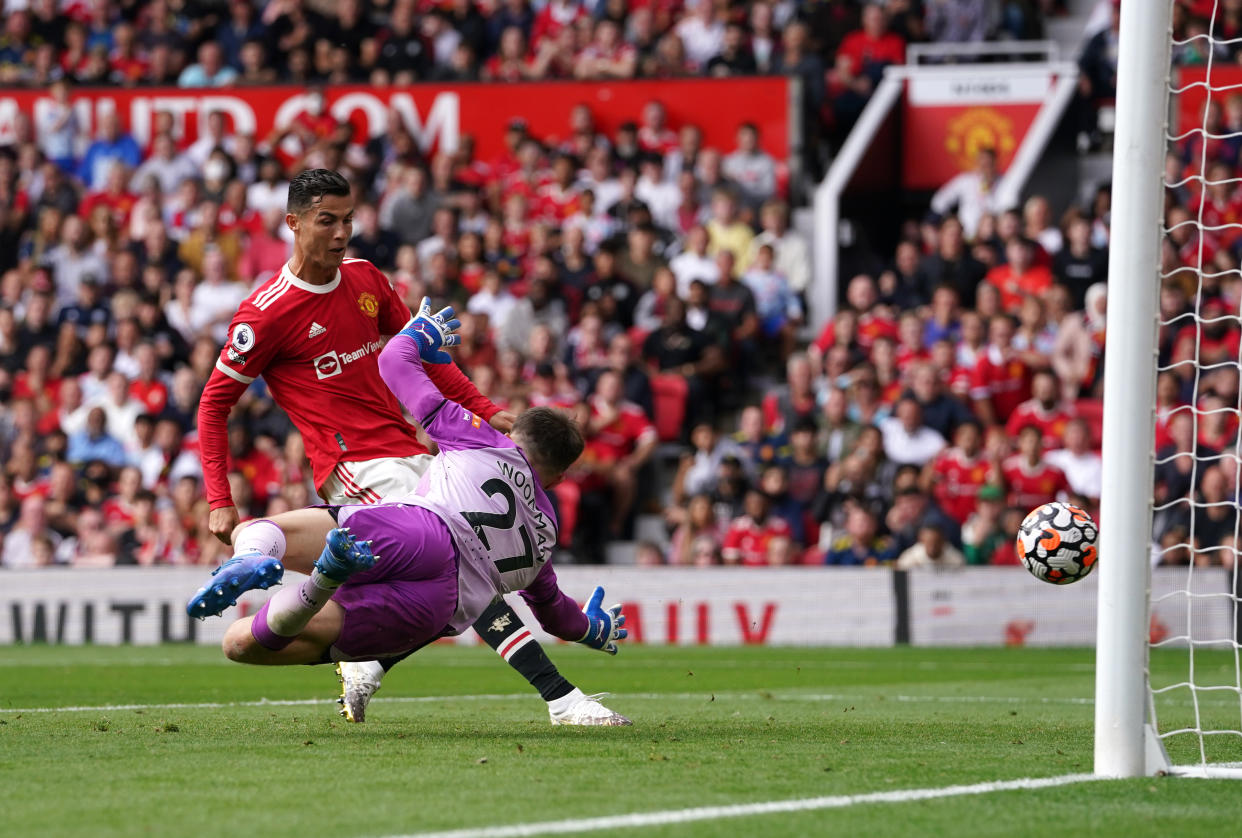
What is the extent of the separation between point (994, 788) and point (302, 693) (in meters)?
5.42

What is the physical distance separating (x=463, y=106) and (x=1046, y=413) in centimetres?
857

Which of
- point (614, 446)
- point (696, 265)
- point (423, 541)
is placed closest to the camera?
point (423, 541)

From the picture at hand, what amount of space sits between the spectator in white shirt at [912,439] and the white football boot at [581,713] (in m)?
8.87

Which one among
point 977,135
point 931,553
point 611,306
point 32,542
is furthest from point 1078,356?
point 32,542

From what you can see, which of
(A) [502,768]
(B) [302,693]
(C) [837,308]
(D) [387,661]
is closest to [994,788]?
(A) [502,768]

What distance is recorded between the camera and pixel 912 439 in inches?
638

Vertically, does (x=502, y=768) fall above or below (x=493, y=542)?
below

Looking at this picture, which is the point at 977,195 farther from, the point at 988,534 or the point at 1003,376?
the point at 988,534

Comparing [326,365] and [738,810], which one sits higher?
[326,365]

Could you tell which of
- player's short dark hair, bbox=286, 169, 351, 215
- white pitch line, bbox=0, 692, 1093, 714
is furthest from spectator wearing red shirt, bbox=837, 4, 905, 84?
player's short dark hair, bbox=286, 169, 351, 215

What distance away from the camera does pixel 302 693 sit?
10.0m

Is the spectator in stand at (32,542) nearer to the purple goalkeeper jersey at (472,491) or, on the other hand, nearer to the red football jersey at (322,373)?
the red football jersey at (322,373)

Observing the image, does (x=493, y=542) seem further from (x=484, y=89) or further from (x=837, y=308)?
(x=484, y=89)

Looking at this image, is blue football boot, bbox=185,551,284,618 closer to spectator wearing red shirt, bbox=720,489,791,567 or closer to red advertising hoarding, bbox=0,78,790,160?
spectator wearing red shirt, bbox=720,489,791,567
